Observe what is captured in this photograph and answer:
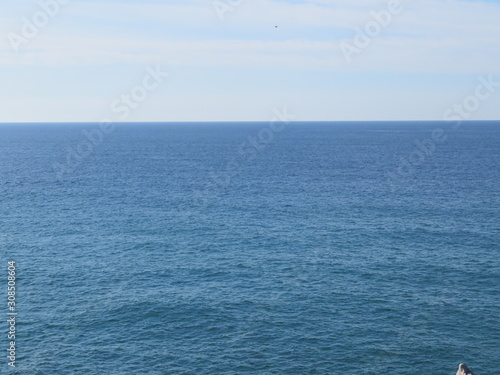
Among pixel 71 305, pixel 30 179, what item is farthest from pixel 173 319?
pixel 30 179

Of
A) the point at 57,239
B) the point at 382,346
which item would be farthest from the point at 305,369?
the point at 57,239

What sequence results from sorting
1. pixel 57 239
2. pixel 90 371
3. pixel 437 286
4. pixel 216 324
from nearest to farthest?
pixel 90 371 < pixel 216 324 < pixel 437 286 < pixel 57 239

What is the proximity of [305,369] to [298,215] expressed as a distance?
63.8 metres

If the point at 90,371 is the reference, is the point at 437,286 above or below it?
above

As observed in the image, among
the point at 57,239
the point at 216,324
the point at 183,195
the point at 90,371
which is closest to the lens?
the point at 90,371

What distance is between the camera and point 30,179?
163 metres

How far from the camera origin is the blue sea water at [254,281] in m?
53.9

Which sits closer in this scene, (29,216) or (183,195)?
(29,216)

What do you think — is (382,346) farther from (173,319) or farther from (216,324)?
(173,319)

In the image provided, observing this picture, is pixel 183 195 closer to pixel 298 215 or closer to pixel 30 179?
pixel 298 215

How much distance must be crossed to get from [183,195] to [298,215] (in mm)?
40089

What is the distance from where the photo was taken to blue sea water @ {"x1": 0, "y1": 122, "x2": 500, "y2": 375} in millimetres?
53906

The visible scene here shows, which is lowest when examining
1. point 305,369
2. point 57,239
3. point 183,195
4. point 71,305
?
point 305,369

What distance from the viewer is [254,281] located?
74.0 meters
